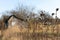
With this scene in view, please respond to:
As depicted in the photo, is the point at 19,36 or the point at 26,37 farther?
the point at 19,36

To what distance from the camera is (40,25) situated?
10375 millimetres

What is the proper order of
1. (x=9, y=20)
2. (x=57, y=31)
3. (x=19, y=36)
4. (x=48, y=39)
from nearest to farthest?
(x=48, y=39), (x=57, y=31), (x=19, y=36), (x=9, y=20)

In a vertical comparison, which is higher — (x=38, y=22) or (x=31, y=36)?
(x=38, y=22)

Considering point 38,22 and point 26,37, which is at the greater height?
point 38,22

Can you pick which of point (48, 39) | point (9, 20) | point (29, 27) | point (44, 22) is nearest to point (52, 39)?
point (48, 39)

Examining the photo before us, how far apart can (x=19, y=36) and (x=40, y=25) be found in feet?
5.62

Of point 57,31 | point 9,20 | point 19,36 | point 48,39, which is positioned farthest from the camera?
point 9,20

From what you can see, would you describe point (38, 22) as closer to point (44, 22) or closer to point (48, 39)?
point (44, 22)

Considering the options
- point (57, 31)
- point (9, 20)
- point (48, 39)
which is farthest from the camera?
point (9, 20)

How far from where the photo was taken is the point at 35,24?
1035 cm

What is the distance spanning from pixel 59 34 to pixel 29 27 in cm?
183

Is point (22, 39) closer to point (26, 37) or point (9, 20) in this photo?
point (26, 37)

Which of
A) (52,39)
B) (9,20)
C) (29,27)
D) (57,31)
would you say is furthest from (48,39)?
(9,20)

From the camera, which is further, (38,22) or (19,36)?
(19,36)
